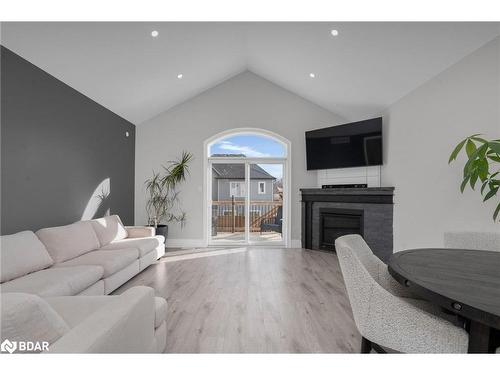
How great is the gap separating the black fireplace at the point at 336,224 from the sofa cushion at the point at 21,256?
14.4ft

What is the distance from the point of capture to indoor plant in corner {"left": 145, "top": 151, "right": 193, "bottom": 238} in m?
5.66

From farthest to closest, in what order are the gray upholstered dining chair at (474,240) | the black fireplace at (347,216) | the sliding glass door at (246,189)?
the sliding glass door at (246,189) → the black fireplace at (347,216) → the gray upholstered dining chair at (474,240)

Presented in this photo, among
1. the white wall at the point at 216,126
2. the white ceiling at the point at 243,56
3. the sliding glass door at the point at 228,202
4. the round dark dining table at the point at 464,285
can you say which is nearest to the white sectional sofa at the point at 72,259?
the white wall at the point at 216,126

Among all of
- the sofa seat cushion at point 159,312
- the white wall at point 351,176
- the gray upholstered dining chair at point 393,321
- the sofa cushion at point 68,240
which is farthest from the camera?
the white wall at point 351,176

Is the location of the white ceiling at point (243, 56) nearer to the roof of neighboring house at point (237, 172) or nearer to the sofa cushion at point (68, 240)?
the roof of neighboring house at point (237, 172)

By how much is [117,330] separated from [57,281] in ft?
5.48

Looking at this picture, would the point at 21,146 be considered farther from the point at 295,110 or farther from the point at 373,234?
the point at 373,234

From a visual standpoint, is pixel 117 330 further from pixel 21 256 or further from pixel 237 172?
pixel 237 172

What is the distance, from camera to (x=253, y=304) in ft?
9.00

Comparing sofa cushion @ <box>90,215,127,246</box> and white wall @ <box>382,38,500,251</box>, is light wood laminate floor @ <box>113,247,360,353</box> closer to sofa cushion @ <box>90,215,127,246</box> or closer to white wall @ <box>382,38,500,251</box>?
sofa cushion @ <box>90,215,127,246</box>

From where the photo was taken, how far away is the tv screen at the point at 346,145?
470 centimetres

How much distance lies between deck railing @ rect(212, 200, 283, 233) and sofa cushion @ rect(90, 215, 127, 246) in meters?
2.00

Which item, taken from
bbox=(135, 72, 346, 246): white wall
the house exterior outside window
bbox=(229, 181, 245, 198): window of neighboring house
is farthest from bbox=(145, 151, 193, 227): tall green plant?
the house exterior outside window

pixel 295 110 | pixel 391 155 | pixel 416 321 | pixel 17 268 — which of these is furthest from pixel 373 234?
pixel 17 268
